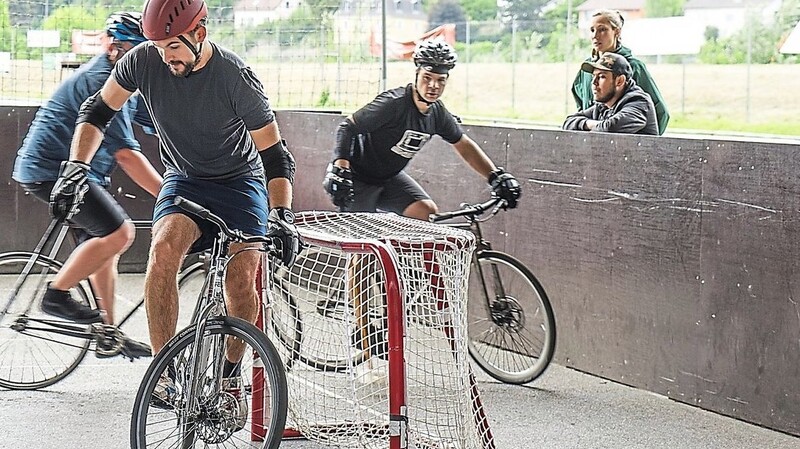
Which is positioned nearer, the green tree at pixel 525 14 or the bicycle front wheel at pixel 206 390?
the bicycle front wheel at pixel 206 390

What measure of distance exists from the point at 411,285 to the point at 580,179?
1944mm

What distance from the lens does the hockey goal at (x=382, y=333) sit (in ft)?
15.8

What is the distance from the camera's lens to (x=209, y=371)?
4.68 metres

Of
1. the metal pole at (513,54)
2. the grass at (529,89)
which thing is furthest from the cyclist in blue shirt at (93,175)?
the metal pole at (513,54)

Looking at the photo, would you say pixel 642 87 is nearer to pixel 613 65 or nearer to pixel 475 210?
pixel 613 65

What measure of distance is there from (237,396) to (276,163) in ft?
2.96

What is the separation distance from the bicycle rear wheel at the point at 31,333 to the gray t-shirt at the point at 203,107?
4.34 ft

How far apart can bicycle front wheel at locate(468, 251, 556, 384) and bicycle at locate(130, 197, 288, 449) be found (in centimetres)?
211

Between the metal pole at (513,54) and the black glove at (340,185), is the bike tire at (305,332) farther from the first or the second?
the metal pole at (513,54)

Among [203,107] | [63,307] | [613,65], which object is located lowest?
[63,307]

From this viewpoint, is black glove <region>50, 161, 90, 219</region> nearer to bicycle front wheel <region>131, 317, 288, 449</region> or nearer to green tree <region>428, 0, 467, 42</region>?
bicycle front wheel <region>131, 317, 288, 449</region>

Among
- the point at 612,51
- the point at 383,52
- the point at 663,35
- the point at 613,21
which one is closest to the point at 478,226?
the point at 612,51

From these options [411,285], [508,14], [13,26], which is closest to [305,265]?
[411,285]

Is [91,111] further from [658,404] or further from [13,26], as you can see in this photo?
[13,26]
